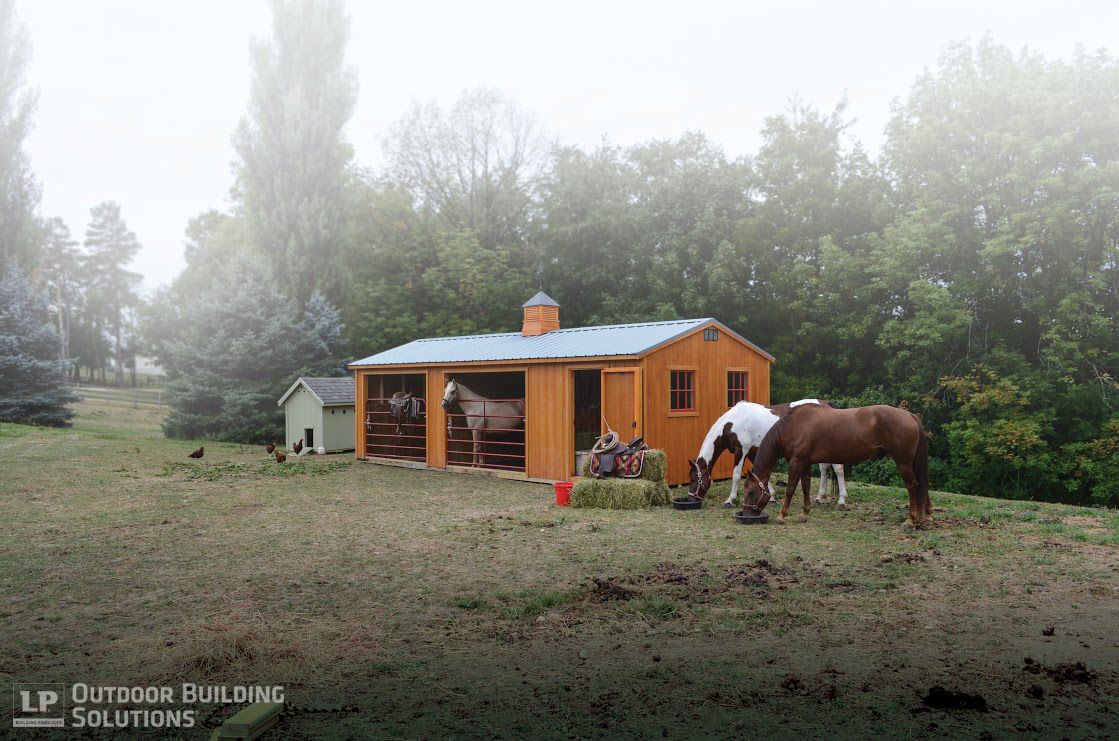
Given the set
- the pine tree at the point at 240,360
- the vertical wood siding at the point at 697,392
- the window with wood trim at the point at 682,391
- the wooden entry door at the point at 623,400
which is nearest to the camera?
the wooden entry door at the point at 623,400

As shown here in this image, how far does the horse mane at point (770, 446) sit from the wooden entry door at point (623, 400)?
254 centimetres

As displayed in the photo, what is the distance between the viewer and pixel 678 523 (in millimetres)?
9125

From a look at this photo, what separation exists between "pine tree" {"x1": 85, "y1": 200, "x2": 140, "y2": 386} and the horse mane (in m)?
59.6

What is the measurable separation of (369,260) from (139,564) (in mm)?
23542

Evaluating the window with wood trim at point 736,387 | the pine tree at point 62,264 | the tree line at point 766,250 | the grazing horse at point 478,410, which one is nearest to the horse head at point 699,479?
the window with wood trim at point 736,387

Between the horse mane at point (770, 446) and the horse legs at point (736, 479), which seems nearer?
the horse mane at point (770, 446)

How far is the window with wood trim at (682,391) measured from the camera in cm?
1253

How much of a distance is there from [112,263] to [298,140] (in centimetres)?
4088

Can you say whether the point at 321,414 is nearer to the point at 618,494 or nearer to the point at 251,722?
the point at 618,494

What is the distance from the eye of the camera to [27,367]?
21.5 m

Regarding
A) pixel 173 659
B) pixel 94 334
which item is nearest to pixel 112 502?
pixel 173 659

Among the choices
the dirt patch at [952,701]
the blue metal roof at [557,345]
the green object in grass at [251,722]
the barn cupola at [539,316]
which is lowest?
the dirt patch at [952,701]

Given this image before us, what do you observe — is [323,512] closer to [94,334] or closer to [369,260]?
[369,260]

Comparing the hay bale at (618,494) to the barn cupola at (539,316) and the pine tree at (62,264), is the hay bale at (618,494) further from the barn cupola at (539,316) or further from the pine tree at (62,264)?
the pine tree at (62,264)
